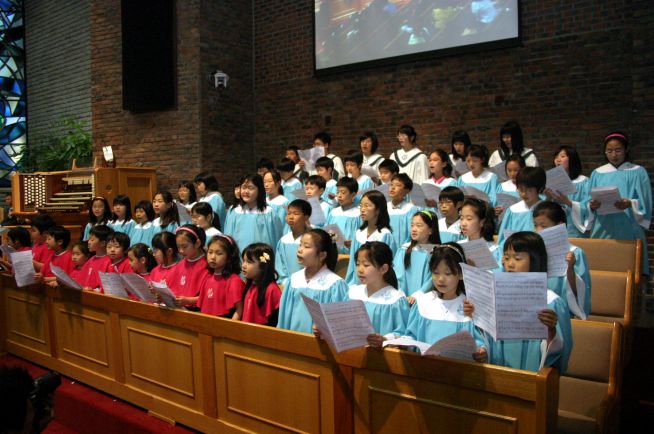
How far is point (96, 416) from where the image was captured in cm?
371

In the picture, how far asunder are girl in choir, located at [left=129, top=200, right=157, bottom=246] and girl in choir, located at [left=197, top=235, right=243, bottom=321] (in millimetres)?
2823

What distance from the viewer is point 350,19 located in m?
8.71

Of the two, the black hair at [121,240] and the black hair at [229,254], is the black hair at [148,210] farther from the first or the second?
the black hair at [229,254]

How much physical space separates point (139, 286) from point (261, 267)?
0.77 metres

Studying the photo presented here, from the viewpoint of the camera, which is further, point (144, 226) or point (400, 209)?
point (144, 226)

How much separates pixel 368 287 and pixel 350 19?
6531 millimetres

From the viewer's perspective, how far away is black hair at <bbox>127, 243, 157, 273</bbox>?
4.61 meters

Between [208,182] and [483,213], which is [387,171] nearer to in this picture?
[483,213]

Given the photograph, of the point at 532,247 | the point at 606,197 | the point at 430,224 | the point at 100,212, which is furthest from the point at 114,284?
the point at 606,197

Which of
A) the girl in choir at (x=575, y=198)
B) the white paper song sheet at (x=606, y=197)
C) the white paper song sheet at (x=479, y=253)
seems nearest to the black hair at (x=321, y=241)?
the white paper song sheet at (x=479, y=253)

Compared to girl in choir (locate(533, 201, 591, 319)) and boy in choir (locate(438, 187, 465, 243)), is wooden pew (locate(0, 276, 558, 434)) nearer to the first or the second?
girl in choir (locate(533, 201, 591, 319))

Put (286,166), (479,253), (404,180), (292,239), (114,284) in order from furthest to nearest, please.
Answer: (286,166)
(404,180)
(292,239)
(114,284)
(479,253)

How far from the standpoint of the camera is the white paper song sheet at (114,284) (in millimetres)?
3830

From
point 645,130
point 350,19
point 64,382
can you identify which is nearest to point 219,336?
point 64,382
